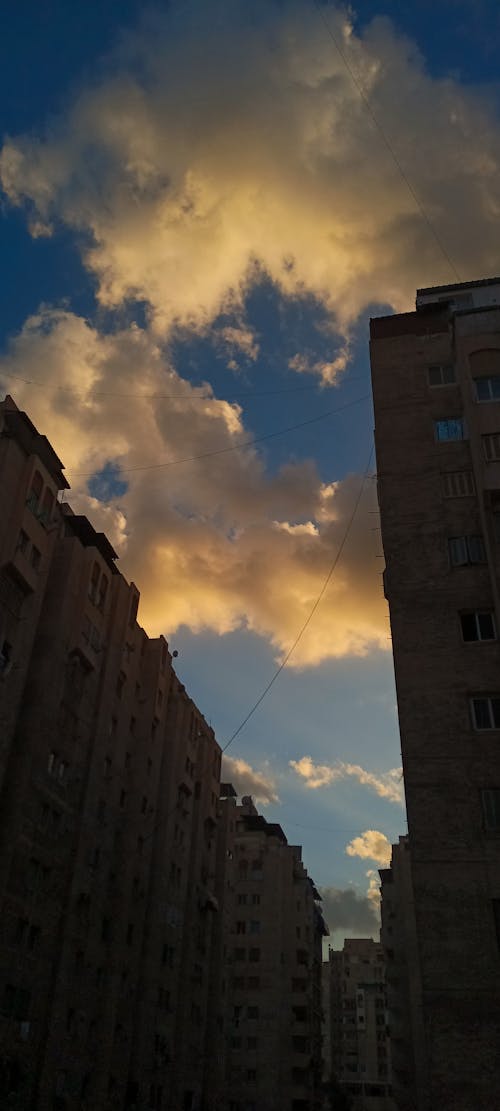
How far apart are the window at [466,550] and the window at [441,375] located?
808 cm

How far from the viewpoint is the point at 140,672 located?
212 feet

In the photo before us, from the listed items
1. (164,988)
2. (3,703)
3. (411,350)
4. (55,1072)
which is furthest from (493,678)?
(164,988)

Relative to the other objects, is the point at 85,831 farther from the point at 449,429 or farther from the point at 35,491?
the point at 449,429

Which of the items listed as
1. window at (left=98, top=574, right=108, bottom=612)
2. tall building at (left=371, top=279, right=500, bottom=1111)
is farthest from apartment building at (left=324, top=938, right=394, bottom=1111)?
tall building at (left=371, top=279, right=500, bottom=1111)

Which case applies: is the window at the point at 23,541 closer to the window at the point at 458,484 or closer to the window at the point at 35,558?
the window at the point at 35,558

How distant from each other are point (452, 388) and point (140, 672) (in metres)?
39.1

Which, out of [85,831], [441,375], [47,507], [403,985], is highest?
[47,507]

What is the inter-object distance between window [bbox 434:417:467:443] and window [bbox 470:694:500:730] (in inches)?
455

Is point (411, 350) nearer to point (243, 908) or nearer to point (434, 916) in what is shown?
point (434, 916)

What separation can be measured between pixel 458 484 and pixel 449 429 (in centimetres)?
291

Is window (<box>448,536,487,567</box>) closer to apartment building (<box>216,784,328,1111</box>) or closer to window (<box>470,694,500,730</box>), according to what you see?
window (<box>470,694,500,730</box>)

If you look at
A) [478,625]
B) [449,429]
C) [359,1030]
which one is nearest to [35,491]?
[449,429]

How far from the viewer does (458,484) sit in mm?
32406

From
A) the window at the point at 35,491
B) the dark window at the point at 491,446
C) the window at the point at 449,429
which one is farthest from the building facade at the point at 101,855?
the dark window at the point at 491,446
